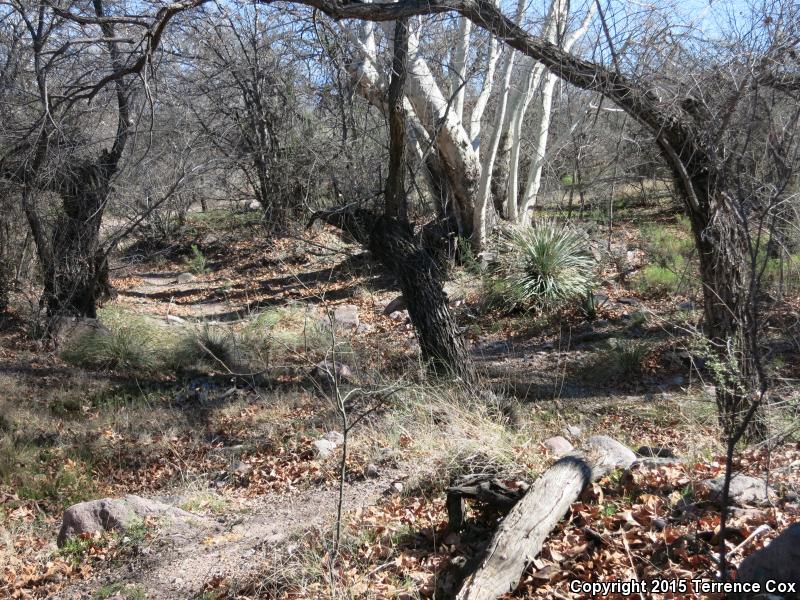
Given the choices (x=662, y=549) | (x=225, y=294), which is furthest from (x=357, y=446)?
(x=225, y=294)

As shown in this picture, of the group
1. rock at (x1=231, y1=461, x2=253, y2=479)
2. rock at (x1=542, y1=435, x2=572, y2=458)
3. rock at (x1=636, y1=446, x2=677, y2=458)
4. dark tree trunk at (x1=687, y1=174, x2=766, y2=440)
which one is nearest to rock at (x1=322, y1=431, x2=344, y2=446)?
rock at (x1=231, y1=461, x2=253, y2=479)

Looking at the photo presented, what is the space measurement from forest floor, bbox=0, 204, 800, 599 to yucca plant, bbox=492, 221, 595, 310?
0.36m

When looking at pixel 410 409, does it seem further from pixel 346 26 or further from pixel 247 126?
pixel 247 126

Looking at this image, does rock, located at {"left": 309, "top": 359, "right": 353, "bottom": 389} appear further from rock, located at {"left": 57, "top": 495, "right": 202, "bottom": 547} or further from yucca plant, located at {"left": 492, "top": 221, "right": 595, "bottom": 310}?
yucca plant, located at {"left": 492, "top": 221, "right": 595, "bottom": 310}

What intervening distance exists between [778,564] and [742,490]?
3.83ft

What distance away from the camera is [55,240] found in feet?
37.4

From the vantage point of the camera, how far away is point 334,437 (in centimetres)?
706

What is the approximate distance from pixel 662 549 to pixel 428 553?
1.36 metres

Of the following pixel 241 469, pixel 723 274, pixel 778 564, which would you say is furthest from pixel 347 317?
pixel 778 564

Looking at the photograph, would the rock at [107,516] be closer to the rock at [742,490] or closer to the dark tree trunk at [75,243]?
the rock at [742,490]

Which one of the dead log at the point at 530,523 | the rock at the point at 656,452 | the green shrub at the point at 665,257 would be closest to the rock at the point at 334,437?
the rock at the point at 656,452

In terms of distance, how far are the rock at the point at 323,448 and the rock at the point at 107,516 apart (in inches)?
53.1

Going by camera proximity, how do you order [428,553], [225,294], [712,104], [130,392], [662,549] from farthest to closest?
1. [225,294]
2. [130,392]
3. [712,104]
4. [428,553]
5. [662,549]

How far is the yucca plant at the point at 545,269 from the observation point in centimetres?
1167
